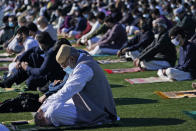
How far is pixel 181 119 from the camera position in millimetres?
6113

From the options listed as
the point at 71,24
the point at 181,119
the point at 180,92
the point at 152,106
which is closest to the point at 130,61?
the point at 180,92

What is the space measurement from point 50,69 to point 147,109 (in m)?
1.87

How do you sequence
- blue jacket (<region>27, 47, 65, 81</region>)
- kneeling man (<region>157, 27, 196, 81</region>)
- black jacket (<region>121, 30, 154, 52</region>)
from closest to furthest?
blue jacket (<region>27, 47, 65, 81</region>), kneeling man (<region>157, 27, 196, 81</region>), black jacket (<region>121, 30, 154, 52</region>)

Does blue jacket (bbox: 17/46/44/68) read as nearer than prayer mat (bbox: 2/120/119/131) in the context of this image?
No

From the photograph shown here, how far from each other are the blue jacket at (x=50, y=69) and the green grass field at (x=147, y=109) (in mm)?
649

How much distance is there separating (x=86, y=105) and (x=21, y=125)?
0.89 metres

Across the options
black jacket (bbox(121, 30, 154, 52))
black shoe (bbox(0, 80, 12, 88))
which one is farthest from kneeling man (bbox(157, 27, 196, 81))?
black shoe (bbox(0, 80, 12, 88))

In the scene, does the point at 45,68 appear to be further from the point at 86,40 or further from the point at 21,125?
the point at 86,40

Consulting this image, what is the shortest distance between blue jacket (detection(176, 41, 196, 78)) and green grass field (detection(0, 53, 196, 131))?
0.87 feet

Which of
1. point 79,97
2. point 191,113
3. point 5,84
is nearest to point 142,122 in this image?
point 191,113

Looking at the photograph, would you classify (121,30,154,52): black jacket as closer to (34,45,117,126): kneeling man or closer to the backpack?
the backpack

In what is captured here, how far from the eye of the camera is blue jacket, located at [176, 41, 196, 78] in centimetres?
869

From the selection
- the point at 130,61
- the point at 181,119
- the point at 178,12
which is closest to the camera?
the point at 181,119

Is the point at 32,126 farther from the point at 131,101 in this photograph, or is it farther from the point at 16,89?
the point at 16,89
